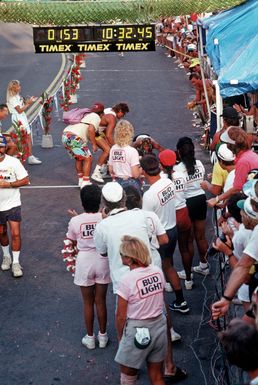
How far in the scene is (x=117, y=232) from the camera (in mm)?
6492

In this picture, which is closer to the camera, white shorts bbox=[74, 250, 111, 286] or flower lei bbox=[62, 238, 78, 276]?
white shorts bbox=[74, 250, 111, 286]

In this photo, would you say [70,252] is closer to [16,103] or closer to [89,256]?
[89,256]

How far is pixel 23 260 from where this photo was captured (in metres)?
10.1

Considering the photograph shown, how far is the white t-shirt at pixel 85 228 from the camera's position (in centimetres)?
721

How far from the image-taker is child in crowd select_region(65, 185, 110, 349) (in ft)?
23.7

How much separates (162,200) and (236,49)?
4.76 meters

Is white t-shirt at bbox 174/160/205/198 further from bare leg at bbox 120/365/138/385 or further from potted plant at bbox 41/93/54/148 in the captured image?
potted plant at bbox 41/93/54/148

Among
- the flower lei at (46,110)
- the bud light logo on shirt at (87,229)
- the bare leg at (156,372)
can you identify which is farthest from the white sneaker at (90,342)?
the flower lei at (46,110)

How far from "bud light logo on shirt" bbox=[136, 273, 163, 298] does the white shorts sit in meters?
1.37

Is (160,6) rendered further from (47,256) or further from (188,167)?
(47,256)

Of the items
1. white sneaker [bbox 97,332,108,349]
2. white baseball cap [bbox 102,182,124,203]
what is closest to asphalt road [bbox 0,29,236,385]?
white sneaker [bbox 97,332,108,349]

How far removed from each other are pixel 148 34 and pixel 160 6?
75 cm

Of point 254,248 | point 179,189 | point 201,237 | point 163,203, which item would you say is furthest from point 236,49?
point 254,248

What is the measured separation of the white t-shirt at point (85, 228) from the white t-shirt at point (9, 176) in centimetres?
228
